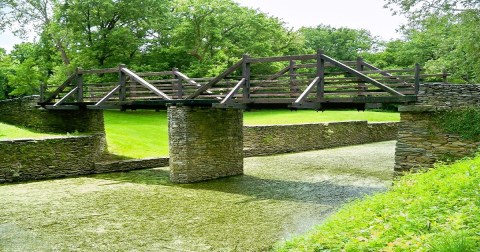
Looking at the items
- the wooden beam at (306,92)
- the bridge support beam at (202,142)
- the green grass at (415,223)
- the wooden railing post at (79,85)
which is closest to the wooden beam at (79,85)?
the wooden railing post at (79,85)

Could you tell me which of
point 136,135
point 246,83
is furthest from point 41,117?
point 246,83

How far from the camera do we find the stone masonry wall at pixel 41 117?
20.9 metres

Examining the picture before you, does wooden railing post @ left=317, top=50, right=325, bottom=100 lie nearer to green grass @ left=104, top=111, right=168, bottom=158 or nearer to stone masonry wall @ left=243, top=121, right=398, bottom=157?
green grass @ left=104, top=111, right=168, bottom=158

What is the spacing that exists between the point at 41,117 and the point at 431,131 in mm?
16072

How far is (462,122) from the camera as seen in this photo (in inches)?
482

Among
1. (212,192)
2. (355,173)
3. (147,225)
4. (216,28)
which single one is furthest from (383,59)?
(147,225)

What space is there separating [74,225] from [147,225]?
1.73 metres

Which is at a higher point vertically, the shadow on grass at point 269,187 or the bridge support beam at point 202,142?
the bridge support beam at point 202,142

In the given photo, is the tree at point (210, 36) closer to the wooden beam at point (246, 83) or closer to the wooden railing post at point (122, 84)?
the wooden railing post at point (122, 84)

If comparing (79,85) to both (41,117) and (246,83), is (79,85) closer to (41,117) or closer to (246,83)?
(41,117)

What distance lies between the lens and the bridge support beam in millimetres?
16672

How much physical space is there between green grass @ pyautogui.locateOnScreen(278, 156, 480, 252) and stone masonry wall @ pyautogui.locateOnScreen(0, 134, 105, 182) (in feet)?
41.8

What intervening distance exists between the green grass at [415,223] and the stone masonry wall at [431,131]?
366 cm

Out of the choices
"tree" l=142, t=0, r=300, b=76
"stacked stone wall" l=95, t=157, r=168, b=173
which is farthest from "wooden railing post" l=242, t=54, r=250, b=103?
"tree" l=142, t=0, r=300, b=76
